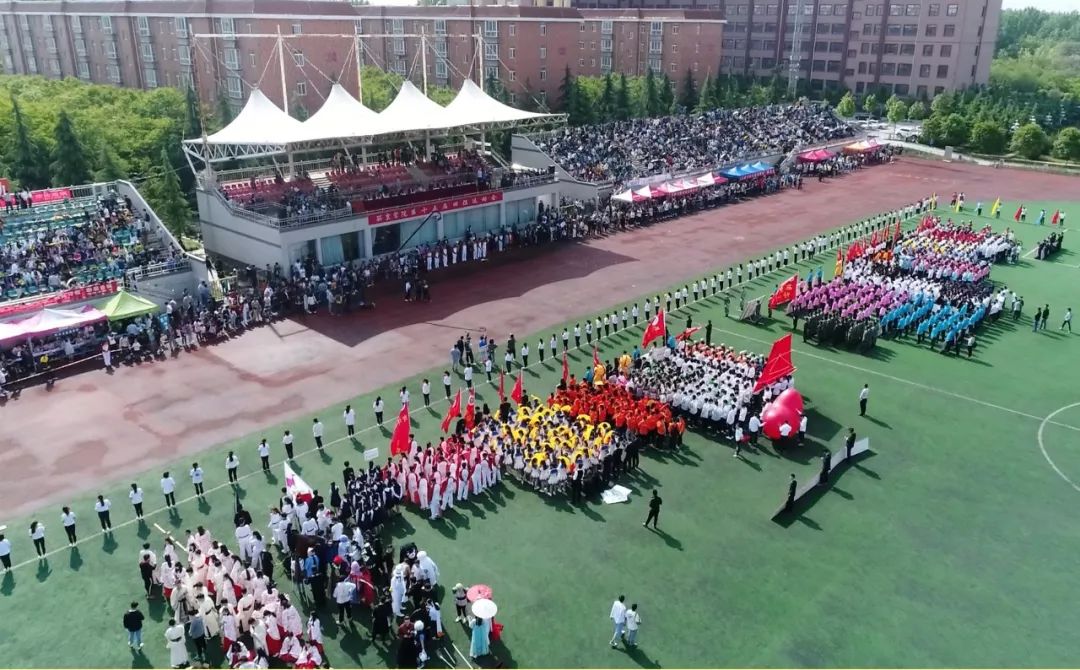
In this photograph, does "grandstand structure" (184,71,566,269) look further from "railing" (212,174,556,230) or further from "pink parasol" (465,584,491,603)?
"pink parasol" (465,584,491,603)

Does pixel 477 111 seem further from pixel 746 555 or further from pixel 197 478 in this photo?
pixel 746 555

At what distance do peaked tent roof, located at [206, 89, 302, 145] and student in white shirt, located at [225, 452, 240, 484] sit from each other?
17.0 meters

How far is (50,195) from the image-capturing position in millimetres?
33562

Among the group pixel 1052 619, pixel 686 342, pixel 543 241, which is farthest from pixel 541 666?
pixel 543 241

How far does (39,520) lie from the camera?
17.2 m

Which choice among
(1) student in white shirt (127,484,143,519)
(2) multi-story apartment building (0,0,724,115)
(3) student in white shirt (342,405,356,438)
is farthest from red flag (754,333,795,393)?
(2) multi-story apartment building (0,0,724,115)

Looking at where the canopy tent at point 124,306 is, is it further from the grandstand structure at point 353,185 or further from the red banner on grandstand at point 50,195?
the red banner on grandstand at point 50,195

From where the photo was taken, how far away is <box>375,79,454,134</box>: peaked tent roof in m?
35.9

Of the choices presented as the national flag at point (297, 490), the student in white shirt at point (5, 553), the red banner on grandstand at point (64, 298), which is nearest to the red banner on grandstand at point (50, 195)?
the red banner on grandstand at point (64, 298)

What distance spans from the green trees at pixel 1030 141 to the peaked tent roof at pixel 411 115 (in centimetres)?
4949

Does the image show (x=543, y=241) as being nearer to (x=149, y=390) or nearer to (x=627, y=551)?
(x=149, y=390)

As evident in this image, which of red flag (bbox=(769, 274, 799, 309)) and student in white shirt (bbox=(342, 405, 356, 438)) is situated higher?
red flag (bbox=(769, 274, 799, 309))

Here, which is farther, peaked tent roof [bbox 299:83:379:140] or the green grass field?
peaked tent roof [bbox 299:83:379:140]

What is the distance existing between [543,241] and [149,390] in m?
20.9
